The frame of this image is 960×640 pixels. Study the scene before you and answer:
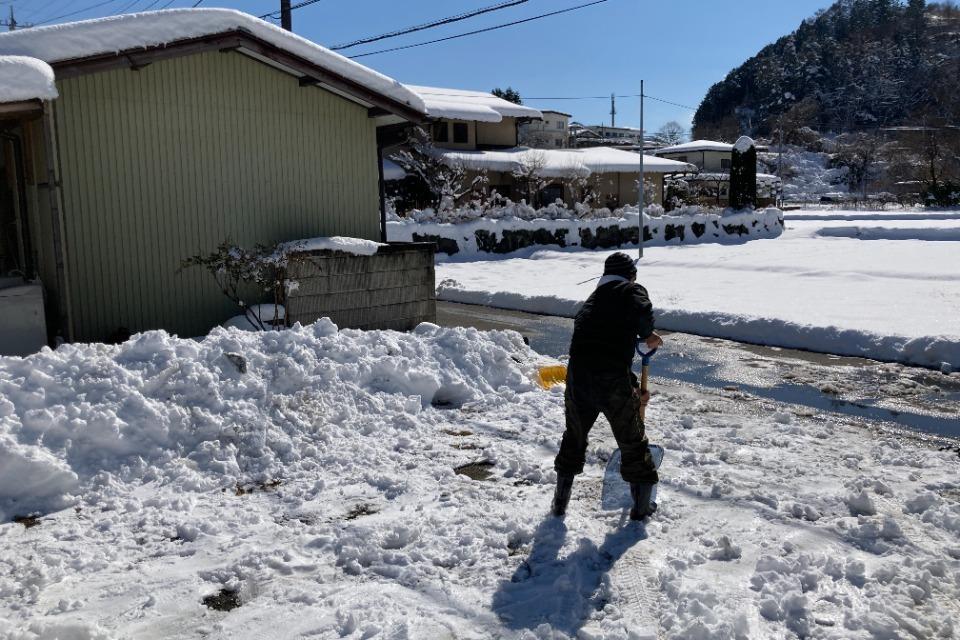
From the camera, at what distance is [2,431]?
491 centimetres

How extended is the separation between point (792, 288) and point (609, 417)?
1139 centimetres

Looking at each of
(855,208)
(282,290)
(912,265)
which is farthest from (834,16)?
(282,290)

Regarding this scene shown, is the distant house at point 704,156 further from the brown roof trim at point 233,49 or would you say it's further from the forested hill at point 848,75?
the brown roof trim at point 233,49

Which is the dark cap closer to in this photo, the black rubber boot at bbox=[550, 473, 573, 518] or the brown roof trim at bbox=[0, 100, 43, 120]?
the black rubber boot at bbox=[550, 473, 573, 518]

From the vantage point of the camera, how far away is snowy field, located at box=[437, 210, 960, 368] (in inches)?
390

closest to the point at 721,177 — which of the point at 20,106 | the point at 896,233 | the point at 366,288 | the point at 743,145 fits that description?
the point at 743,145

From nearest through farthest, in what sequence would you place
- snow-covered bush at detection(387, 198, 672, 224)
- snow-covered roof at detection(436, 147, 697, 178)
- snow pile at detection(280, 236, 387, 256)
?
1. snow pile at detection(280, 236, 387, 256)
2. snow-covered bush at detection(387, 198, 672, 224)
3. snow-covered roof at detection(436, 147, 697, 178)

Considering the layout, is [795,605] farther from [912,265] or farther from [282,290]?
[912,265]

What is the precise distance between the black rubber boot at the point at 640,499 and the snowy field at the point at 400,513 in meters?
0.09

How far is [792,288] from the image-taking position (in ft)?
47.4

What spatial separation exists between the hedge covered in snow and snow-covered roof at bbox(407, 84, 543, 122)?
768 centimetres

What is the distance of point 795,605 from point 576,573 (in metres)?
1.05

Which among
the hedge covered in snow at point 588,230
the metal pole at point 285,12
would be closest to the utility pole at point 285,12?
the metal pole at point 285,12

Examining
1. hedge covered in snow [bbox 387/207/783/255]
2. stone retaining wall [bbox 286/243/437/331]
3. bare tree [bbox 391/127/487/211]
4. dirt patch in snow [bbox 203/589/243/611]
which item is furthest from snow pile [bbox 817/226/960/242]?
dirt patch in snow [bbox 203/589/243/611]
